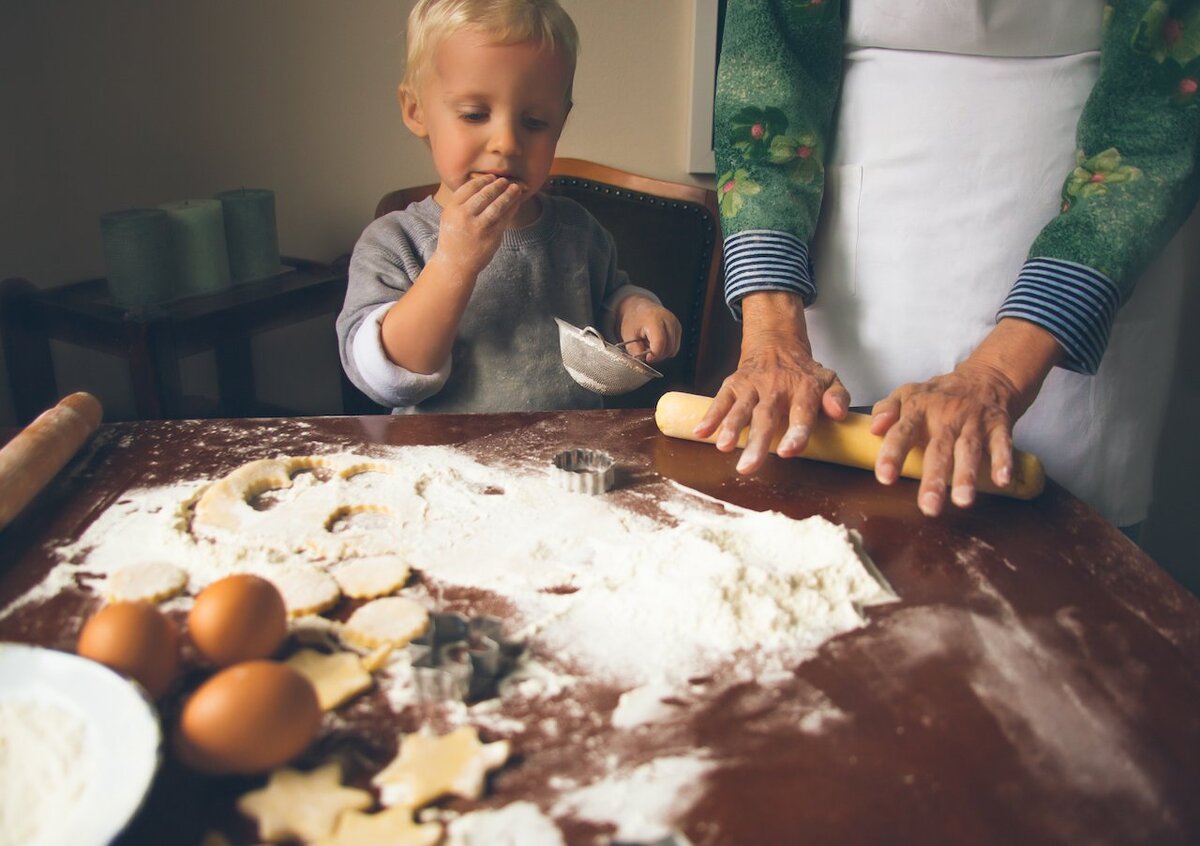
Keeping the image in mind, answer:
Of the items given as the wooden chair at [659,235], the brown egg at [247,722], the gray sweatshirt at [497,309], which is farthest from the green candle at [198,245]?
the brown egg at [247,722]

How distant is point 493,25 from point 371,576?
2.63ft

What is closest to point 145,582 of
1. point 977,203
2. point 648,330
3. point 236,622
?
point 236,622

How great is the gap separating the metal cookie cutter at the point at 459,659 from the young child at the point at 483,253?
2.08 feet

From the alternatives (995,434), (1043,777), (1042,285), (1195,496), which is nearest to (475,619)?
(1043,777)

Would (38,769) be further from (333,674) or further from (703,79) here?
(703,79)

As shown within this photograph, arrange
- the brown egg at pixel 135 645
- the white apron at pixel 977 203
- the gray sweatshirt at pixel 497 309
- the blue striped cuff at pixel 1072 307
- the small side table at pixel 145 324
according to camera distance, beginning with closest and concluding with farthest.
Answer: the brown egg at pixel 135 645
the blue striped cuff at pixel 1072 307
the white apron at pixel 977 203
the gray sweatshirt at pixel 497 309
the small side table at pixel 145 324

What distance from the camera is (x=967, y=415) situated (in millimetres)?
926

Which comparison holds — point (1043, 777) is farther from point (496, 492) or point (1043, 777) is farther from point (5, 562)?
point (5, 562)

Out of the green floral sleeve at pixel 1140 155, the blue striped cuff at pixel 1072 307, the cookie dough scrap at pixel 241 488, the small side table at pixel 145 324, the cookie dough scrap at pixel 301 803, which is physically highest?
the green floral sleeve at pixel 1140 155

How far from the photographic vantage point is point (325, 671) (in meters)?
0.63

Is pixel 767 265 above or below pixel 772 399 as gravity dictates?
above

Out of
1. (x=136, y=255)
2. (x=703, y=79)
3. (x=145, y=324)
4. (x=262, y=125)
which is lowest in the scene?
(x=145, y=324)

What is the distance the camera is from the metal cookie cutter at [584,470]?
37.0 inches

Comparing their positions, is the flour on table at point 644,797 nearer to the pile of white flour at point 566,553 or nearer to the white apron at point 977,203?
the pile of white flour at point 566,553
